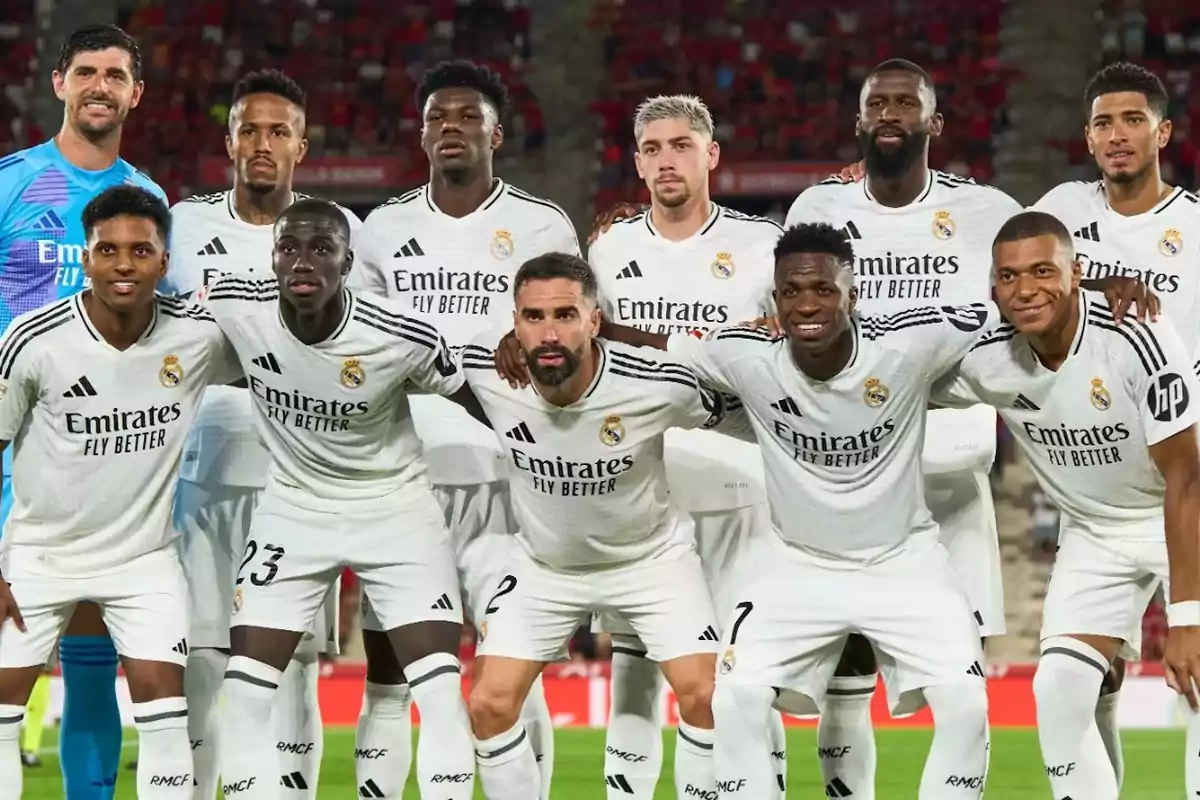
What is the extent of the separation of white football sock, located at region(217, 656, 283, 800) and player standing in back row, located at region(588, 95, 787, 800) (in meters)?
1.24

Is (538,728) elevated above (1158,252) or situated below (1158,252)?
below

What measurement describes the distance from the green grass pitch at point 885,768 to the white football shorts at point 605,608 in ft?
8.38

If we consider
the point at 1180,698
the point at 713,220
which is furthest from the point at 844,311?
the point at 1180,698

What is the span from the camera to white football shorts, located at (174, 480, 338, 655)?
5.99 meters

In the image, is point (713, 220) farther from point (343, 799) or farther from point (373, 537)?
point (343, 799)

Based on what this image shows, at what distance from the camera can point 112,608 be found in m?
5.57

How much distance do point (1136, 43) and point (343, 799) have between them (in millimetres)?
11392

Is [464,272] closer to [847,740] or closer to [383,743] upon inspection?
[383,743]

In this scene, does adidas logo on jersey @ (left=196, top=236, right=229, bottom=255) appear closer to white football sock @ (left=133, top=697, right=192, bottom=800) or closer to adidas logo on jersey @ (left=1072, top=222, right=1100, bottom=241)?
white football sock @ (left=133, top=697, right=192, bottom=800)

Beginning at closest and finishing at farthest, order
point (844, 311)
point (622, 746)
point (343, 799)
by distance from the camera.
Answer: point (844, 311), point (622, 746), point (343, 799)

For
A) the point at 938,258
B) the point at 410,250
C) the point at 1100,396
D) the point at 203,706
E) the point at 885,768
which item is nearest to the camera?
the point at 1100,396

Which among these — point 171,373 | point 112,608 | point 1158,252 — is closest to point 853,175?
point 1158,252

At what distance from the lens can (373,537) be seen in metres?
5.68

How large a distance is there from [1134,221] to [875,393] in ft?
4.41
